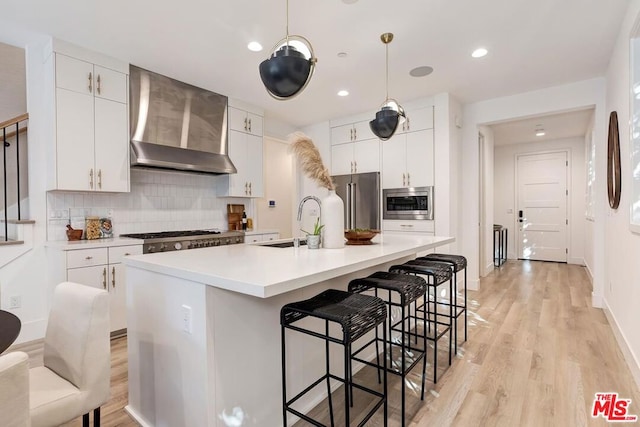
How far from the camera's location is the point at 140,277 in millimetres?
1756

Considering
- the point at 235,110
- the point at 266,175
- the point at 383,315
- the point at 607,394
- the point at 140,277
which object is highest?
the point at 235,110

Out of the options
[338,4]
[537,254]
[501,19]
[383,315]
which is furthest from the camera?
[537,254]

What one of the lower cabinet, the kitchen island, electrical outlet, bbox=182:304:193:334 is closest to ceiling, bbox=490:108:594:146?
the kitchen island

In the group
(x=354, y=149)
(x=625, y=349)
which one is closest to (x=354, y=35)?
(x=354, y=149)

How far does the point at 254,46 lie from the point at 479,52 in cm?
211

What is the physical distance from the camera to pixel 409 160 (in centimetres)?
452

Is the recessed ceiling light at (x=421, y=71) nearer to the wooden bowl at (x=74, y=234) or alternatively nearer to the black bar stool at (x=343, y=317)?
the black bar stool at (x=343, y=317)

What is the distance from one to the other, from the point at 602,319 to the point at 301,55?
12.9 feet

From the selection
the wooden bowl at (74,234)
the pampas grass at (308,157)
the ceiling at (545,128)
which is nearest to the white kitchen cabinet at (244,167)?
the wooden bowl at (74,234)

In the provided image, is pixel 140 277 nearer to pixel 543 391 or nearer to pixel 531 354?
pixel 543 391

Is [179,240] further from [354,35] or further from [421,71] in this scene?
[421,71]

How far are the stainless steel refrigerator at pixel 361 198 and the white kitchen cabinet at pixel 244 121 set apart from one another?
146 centimetres

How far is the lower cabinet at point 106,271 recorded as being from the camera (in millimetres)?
2752

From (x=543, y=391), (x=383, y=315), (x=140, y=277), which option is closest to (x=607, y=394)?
(x=543, y=391)
